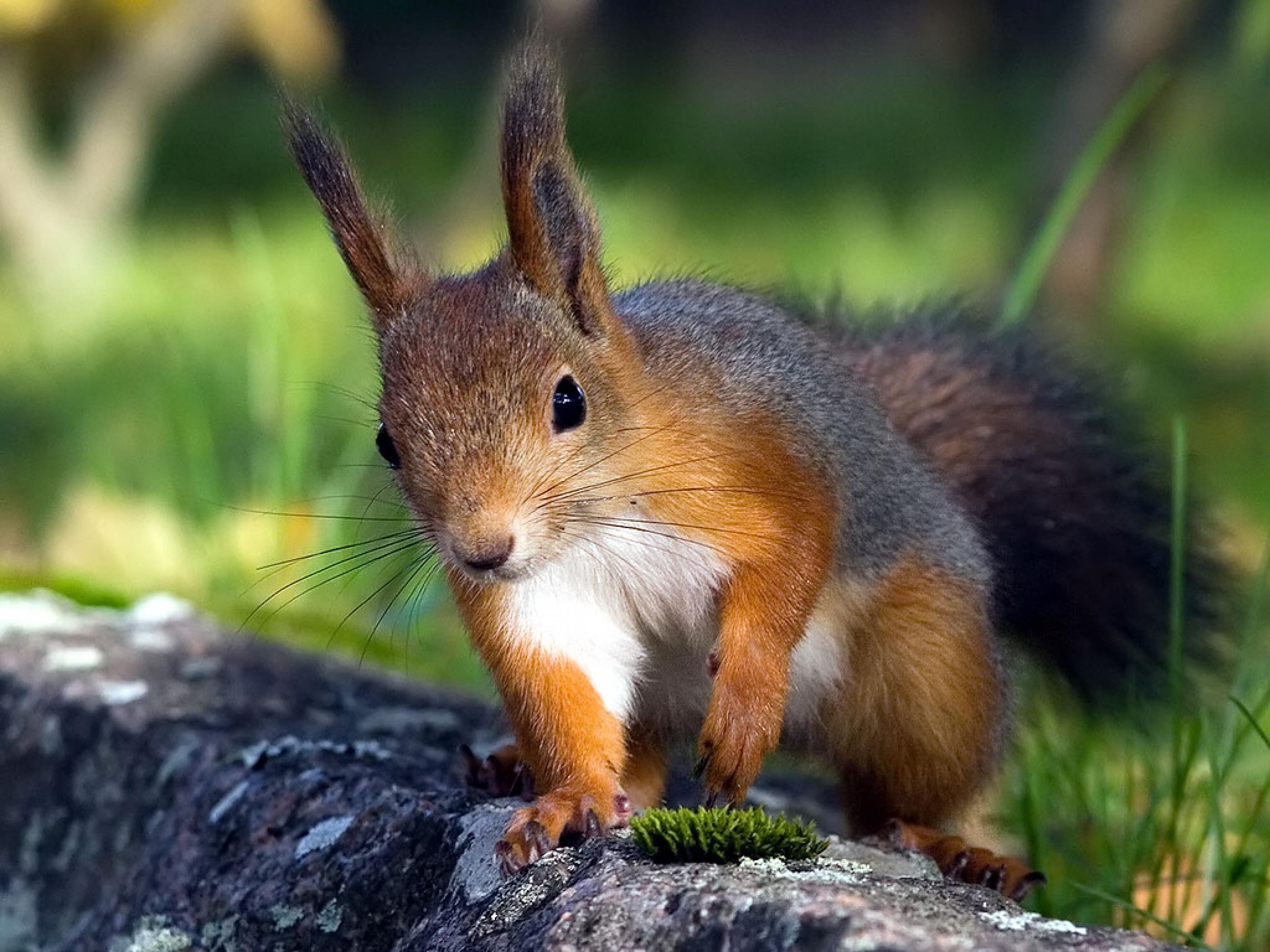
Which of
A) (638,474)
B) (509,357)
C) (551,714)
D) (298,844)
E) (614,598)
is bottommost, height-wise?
(298,844)

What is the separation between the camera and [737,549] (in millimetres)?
1796

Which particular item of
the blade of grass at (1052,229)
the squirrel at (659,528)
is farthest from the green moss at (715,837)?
the blade of grass at (1052,229)

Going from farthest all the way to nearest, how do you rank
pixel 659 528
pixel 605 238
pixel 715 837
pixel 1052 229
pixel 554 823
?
pixel 1052 229 < pixel 605 238 < pixel 659 528 < pixel 554 823 < pixel 715 837

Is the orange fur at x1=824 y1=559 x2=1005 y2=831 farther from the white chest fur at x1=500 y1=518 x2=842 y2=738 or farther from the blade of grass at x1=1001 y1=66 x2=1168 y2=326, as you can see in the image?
the blade of grass at x1=1001 y1=66 x2=1168 y2=326

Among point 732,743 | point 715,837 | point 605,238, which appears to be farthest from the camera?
point 605,238

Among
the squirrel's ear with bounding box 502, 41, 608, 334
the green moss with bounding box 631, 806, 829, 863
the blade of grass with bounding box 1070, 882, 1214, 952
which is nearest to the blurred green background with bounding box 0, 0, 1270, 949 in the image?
the blade of grass with bounding box 1070, 882, 1214, 952

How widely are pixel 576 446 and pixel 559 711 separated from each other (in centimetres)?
26

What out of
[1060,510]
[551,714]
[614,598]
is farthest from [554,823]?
[1060,510]

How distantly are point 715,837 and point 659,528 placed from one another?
451mm

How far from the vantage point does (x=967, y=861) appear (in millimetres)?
1861

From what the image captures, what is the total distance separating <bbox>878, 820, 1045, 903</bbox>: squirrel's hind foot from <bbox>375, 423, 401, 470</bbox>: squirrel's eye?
66cm

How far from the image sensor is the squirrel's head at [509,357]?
164cm

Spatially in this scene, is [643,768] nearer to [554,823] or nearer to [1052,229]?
[554,823]

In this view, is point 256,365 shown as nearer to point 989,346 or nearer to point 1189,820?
point 989,346
